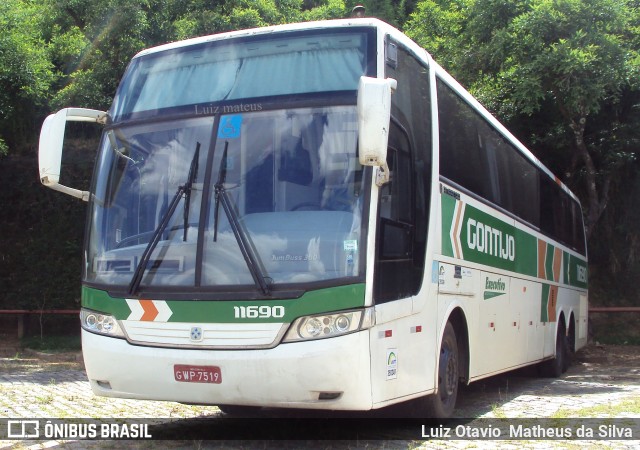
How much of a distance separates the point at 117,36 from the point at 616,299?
15.6 meters

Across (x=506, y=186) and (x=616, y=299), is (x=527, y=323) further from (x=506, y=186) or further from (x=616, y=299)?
(x=616, y=299)

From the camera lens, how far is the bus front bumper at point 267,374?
5406mm

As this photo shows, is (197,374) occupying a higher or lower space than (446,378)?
higher

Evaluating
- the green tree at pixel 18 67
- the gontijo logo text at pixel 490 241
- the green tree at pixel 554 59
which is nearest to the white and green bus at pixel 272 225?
the gontijo logo text at pixel 490 241

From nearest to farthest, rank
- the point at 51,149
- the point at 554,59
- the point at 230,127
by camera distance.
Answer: the point at 230,127, the point at 51,149, the point at 554,59

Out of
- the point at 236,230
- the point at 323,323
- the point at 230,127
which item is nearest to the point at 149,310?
the point at 236,230

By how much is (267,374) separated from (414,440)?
75.8 inches

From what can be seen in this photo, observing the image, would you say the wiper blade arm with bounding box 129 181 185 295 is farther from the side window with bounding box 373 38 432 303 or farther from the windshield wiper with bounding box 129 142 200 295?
the side window with bounding box 373 38 432 303

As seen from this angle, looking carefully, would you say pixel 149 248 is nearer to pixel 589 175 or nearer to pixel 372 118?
pixel 372 118

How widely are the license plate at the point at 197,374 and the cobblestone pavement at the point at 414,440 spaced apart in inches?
28.0

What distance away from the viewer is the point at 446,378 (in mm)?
7371

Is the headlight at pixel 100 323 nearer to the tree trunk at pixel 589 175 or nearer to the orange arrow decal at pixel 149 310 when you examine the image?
the orange arrow decal at pixel 149 310

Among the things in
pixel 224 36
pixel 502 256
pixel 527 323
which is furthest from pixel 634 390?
pixel 224 36

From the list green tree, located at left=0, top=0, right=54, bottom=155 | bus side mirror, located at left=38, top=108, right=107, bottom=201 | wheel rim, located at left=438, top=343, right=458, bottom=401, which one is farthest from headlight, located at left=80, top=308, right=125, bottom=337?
green tree, located at left=0, top=0, right=54, bottom=155
